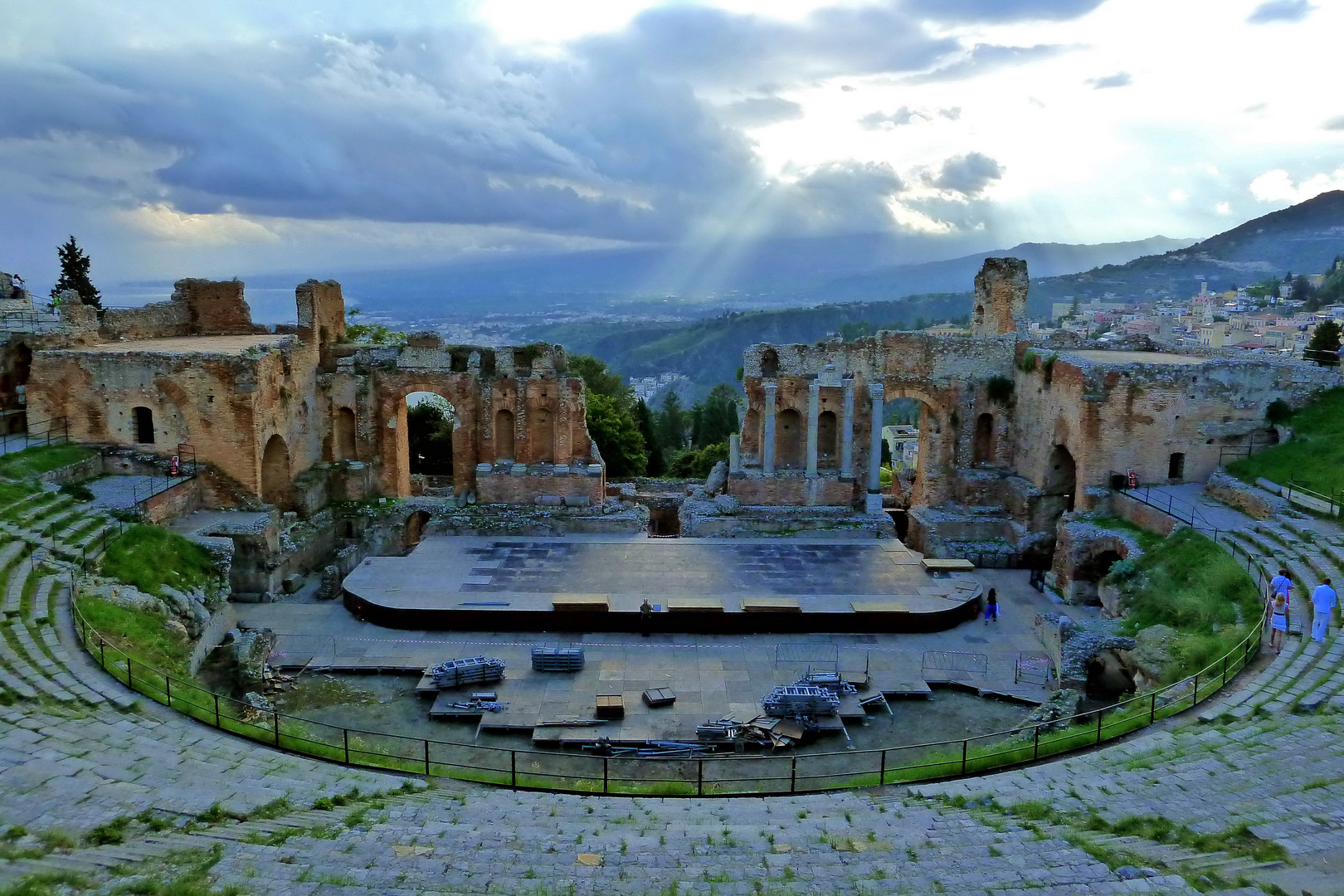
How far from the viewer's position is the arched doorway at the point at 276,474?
27.4 meters

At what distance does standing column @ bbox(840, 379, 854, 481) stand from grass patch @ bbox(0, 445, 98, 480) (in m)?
21.6

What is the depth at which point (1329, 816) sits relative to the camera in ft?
33.2

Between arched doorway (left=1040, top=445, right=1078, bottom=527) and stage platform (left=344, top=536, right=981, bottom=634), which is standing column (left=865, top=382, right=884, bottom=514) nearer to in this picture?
stage platform (left=344, top=536, right=981, bottom=634)

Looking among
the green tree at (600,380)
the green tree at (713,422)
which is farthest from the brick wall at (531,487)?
the green tree at (713,422)

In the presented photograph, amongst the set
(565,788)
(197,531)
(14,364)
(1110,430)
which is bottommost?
(565,788)

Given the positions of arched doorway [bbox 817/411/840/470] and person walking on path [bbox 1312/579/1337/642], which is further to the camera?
arched doorway [bbox 817/411/840/470]

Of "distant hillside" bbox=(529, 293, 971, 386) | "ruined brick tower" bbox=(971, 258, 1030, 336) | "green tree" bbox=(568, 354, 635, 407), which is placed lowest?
"green tree" bbox=(568, 354, 635, 407)

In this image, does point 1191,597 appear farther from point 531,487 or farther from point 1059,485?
point 531,487

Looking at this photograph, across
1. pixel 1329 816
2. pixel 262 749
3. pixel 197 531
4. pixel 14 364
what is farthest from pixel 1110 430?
pixel 14 364

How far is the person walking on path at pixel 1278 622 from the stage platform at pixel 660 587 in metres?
7.42

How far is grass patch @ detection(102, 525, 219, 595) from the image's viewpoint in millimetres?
19531

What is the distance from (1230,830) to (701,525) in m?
18.5

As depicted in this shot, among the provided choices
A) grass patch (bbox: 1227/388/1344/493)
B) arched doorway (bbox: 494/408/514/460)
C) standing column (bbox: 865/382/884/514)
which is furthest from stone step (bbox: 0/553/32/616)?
grass patch (bbox: 1227/388/1344/493)

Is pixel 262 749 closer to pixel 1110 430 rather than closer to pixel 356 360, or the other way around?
pixel 356 360
